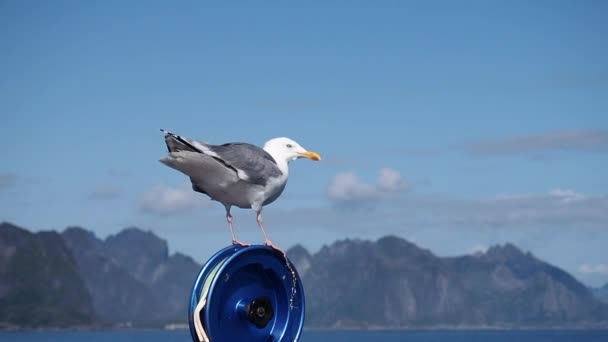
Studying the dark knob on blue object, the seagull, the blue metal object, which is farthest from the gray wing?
the dark knob on blue object

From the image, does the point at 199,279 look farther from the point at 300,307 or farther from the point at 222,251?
the point at 300,307

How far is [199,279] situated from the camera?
1136cm

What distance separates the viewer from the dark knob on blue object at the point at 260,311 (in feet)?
38.9

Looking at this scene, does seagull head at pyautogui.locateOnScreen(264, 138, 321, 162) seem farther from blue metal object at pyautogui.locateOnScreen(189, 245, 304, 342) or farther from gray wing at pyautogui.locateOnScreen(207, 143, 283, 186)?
blue metal object at pyautogui.locateOnScreen(189, 245, 304, 342)

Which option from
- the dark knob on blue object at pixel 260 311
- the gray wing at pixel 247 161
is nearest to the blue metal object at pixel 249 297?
the dark knob on blue object at pixel 260 311

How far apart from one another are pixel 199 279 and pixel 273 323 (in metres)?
1.43

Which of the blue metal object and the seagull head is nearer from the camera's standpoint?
the blue metal object

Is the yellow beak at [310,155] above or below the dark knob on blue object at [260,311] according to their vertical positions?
above

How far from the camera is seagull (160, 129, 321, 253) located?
11383mm

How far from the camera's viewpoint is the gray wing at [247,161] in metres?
11.9

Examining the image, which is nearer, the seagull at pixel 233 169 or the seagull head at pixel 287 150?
the seagull at pixel 233 169

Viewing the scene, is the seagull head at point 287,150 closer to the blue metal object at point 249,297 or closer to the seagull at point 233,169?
the seagull at point 233,169

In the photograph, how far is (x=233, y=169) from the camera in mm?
11906

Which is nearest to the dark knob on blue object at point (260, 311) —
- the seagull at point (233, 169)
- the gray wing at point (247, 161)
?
the seagull at point (233, 169)
